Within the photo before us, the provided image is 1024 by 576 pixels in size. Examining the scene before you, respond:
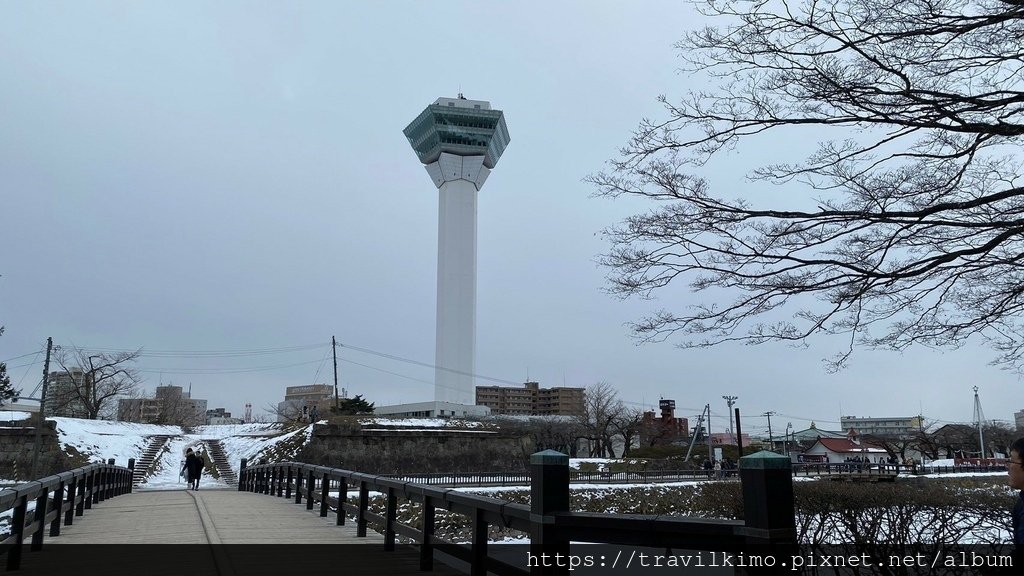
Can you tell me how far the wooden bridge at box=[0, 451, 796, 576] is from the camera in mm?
3625

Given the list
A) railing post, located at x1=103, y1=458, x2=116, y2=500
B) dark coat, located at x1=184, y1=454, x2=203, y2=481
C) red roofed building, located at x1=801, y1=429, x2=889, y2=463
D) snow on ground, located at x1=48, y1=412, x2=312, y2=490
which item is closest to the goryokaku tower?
snow on ground, located at x1=48, y1=412, x2=312, y2=490

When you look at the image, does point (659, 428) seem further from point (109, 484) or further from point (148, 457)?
point (109, 484)

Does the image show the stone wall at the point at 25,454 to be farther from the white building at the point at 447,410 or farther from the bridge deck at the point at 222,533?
the white building at the point at 447,410

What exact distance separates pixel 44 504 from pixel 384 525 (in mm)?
4023

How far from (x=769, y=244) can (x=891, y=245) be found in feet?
4.64

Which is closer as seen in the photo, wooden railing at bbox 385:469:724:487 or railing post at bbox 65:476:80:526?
railing post at bbox 65:476:80:526

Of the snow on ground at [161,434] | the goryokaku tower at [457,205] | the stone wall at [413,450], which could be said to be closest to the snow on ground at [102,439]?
the snow on ground at [161,434]

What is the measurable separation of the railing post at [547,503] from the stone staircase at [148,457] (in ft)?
107

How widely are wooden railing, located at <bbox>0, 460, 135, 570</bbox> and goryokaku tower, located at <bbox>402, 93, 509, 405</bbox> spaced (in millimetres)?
64444

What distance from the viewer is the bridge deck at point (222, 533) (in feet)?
23.7

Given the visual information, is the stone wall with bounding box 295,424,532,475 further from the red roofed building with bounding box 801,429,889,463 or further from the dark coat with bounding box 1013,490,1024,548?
the dark coat with bounding box 1013,490,1024,548

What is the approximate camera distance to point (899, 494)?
989 centimetres

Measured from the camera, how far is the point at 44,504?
26.9ft

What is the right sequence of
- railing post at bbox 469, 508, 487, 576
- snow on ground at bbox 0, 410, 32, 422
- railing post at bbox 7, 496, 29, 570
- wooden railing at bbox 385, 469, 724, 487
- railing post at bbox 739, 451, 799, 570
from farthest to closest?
1. snow on ground at bbox 0, 410, 32, 422
2. wooden railing at bbox 385, 469, 724, 487
3. railing post at bbox 7, 496, 29, 570
4. railing post at bbox 469, 508, 487, 576
5. railing post at bbox 739, 451, 799, 570
